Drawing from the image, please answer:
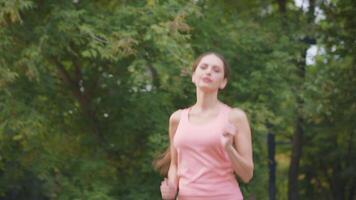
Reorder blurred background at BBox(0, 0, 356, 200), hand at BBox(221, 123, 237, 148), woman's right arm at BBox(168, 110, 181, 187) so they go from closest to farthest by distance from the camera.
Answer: hand at BBox(221, 123, 237, 148) < woman's right arm at BBox(168, 110, 181, 187) < blurred background at BBox(0, 0, 356, 200)

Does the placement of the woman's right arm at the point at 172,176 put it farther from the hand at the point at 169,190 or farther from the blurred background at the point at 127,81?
the blurred background at the point at 127,81

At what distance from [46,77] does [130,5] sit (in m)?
1.33

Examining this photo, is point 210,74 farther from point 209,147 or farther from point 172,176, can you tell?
point 172,176

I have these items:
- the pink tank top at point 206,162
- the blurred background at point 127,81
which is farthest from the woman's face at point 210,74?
the blurred background at point 127,81

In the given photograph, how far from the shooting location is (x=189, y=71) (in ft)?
22.2

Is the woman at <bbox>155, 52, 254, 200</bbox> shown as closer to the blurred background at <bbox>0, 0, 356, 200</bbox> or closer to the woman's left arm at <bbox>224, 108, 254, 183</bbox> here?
the woman's left arm at <bbox>224, 108, 254, 183</bbox>

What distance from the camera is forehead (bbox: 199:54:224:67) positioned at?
294cm

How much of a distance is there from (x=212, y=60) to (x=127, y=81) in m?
5.39

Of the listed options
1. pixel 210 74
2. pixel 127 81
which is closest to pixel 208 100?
pixel 210 74

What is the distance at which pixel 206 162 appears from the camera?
9.17 feet

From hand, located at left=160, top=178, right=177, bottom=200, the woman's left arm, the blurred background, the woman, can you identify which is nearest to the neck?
the woman

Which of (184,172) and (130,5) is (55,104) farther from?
(184,172)

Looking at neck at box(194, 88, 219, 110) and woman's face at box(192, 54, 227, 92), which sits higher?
woman's face at box(192, 54, 227, 92)

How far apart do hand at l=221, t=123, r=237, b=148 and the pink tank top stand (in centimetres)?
2
